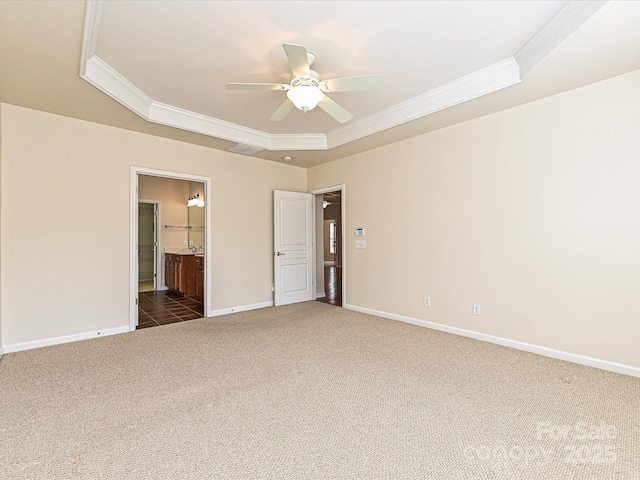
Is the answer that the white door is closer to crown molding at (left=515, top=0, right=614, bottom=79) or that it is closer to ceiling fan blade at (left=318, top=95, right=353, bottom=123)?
ceiling fan blade at (left=318, top=95, right=353, bottom=123)

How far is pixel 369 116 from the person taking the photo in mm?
4078

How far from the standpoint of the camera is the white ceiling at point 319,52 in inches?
85.5

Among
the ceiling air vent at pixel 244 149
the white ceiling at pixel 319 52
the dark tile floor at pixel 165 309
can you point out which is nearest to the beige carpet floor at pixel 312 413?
the dark tile floor at pixel 165 309

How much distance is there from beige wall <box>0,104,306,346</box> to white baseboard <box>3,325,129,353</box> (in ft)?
0.14

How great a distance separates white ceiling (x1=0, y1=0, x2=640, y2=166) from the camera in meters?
2.17

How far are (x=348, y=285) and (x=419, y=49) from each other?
356cm

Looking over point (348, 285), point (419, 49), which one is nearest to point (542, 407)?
point (419, 49)

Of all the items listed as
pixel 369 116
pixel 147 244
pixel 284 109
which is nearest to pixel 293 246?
pixel 369 116

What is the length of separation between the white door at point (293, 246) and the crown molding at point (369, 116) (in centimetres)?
115

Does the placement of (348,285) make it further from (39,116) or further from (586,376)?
(39,116)

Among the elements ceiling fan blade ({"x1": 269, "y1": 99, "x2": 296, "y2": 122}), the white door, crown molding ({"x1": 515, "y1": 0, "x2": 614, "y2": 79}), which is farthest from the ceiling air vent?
crown molding ({"x1": 515, "y1": 0, "x2": 614, "y2": 79})

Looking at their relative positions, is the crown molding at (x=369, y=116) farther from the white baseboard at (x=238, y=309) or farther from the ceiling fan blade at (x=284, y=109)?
the white baseboard at (x=238, y=309)

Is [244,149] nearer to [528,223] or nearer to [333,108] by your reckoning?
[333,108]

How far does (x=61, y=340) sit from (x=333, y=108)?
154 inches
